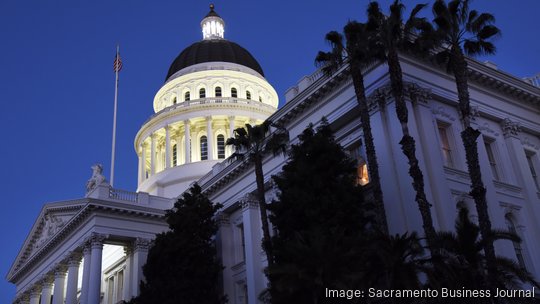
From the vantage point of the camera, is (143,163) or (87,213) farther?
(143,163)

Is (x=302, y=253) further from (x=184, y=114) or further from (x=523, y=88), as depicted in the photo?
(x=184, y=114)

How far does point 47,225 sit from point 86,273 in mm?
10355

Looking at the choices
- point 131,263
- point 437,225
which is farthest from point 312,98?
point 131,263

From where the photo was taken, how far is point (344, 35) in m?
22.4

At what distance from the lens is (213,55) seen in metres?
61.0

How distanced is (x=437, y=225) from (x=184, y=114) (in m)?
36.7

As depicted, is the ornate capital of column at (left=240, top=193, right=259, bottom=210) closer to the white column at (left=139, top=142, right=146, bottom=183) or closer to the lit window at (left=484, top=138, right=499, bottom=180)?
the lit window at (left=484, top=138, right=499, bottom=180)

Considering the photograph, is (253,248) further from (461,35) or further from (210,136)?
(210,136)

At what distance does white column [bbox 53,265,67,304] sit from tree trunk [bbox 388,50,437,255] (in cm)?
3059

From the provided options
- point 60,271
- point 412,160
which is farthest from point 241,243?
point 412,160

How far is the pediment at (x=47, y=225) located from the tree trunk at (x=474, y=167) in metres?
25.9

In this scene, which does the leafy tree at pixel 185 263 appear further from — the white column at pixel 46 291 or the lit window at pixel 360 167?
the white column at pixel 46 291

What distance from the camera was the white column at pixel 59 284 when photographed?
4131 centimetres

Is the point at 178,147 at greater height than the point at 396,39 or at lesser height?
greater
